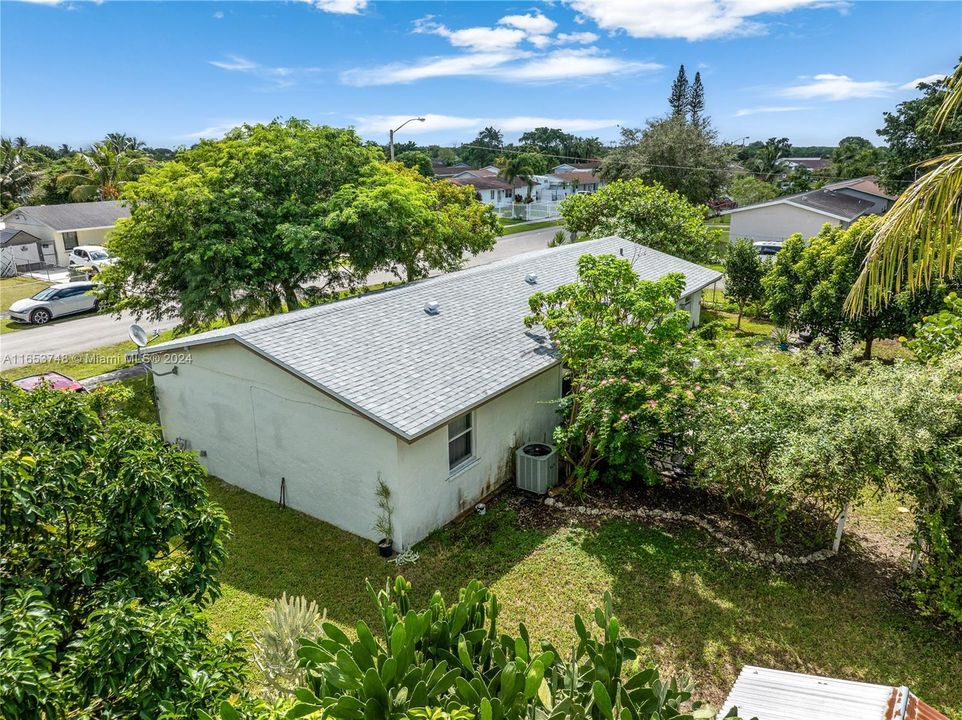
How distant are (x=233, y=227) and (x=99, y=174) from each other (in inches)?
1759

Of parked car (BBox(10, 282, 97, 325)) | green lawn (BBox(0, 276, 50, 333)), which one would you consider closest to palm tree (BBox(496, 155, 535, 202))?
green lawn (BBox(0, 276, 50, 333))

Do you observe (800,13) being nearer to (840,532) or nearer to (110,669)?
(840,532)

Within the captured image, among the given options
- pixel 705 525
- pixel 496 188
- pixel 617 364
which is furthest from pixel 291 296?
pixel 496 188

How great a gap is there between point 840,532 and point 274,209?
1745 cm

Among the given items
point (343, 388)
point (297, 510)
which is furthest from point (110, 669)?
point (297, 510)

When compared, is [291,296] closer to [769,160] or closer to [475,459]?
[475,459]

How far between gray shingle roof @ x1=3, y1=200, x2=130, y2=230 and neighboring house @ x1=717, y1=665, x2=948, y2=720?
43565 millimetres

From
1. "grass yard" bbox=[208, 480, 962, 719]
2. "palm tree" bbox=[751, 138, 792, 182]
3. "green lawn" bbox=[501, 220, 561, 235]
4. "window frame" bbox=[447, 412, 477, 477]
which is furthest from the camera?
"palm tree" bbox=[751, 138, 792, 182]

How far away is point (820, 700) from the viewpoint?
5867 mm

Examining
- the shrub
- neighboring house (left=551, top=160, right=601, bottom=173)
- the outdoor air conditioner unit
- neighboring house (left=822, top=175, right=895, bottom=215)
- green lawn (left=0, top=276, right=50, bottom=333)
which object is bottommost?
the outdoor air conditioner unit

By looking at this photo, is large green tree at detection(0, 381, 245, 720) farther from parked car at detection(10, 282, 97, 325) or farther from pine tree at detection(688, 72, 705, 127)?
pine tree at detection(688, 72, 705, 127)

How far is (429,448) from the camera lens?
11.2m

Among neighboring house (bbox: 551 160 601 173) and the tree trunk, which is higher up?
neighboring house (bbox: 551 160 601 173)

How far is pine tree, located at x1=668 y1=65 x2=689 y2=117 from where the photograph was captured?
84.1 metres
